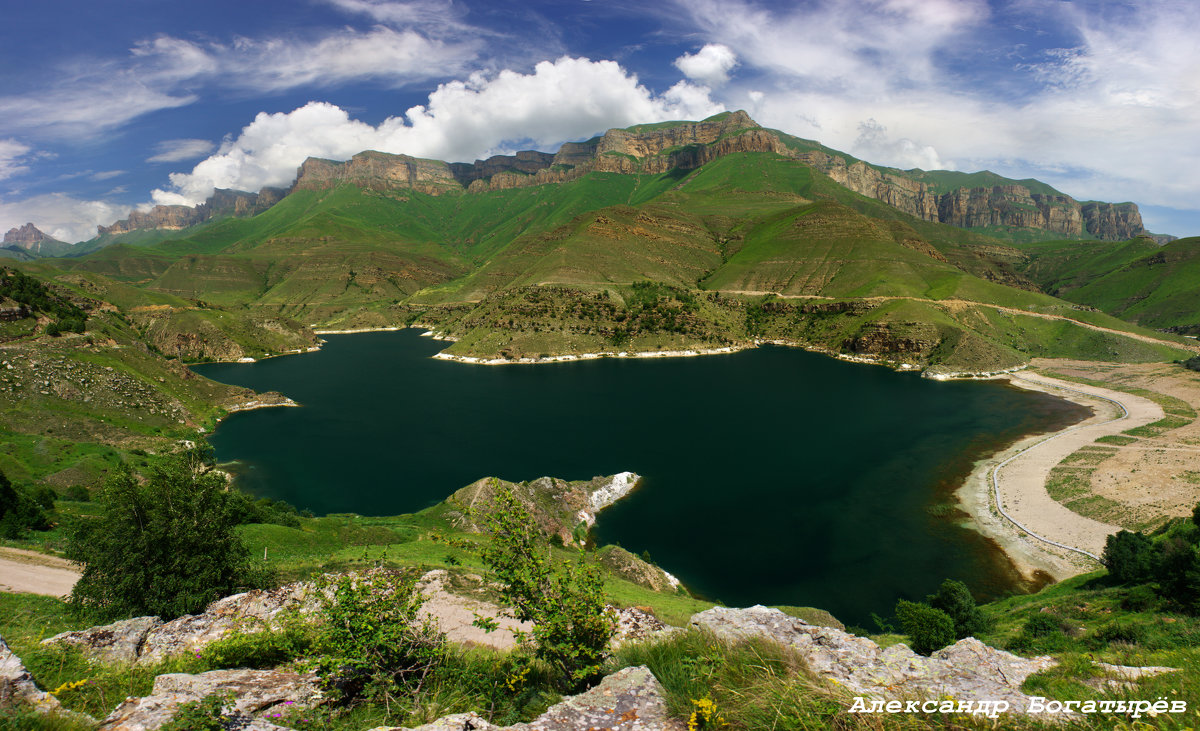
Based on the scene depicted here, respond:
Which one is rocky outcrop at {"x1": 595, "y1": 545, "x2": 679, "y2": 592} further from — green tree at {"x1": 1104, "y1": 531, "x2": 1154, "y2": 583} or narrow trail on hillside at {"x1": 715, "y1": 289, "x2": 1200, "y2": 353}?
narrow trail on hillside at {"x1": 715, "y1": 289, "x2": 1200, "y2": 353}

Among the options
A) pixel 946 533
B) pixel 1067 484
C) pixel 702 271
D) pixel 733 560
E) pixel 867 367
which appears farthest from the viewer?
pixel 702 271

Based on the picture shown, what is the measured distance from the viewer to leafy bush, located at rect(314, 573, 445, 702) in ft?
24.0

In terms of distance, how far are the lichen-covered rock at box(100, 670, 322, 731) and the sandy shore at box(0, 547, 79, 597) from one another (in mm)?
16239

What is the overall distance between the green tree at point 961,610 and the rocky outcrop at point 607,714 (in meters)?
23.0

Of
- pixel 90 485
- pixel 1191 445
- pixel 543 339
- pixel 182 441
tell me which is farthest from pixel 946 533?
pixel 543 339

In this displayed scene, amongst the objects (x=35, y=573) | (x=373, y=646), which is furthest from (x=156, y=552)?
(x=373, y=646)

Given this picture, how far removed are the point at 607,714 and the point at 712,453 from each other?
180 ft

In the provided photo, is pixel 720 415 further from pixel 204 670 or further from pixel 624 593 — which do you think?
pixel 204 670

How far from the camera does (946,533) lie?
4075 centimetres

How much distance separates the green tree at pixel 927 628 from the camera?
21297 mm

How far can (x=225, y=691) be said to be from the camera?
7.03 meters

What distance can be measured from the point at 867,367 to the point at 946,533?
84.4 meters

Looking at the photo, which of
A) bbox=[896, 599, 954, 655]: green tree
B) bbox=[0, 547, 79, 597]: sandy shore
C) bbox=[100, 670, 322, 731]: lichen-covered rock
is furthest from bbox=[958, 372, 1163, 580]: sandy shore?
bbox=[0, 547, 79, 597]: sandy shore

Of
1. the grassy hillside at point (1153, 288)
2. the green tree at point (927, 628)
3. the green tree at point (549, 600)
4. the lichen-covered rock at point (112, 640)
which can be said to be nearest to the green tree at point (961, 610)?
the green tree at point (927, 628)
